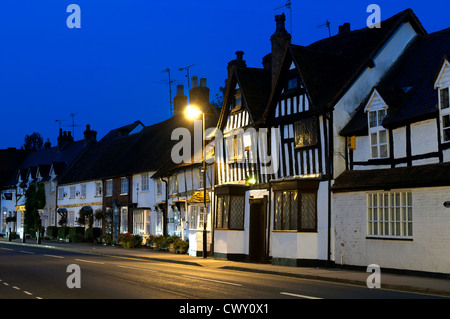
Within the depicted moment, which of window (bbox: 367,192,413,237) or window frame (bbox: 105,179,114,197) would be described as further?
window frame (bbox: 105,179,114,197)

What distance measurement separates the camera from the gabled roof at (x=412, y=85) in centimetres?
2039

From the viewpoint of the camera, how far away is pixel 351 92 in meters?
24.0

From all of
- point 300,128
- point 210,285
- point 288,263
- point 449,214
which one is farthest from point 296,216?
point 210,285

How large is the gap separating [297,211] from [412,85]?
6.72 m

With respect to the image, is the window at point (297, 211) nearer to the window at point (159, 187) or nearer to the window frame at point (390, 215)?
the window frame at point (390, 215)

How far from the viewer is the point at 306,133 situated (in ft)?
80.4

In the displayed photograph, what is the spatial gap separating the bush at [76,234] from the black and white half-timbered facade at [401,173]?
109ft

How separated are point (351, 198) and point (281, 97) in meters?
6.46

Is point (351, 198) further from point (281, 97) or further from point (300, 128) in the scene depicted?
point (281, 97)

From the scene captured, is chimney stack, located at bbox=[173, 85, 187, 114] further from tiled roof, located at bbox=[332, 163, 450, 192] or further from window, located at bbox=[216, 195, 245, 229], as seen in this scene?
tiled roof, located at bbox=[332, 163, 450, 192]

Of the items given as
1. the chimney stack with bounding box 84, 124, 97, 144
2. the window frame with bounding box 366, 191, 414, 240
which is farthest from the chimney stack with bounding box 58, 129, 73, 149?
the window frame with bounding box 366, 191, 414, 240

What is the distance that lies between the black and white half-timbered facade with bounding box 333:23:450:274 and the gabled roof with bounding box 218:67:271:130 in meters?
6.13

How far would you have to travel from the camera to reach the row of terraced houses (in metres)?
19.6

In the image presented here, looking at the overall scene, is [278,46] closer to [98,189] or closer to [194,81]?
[194,81]
